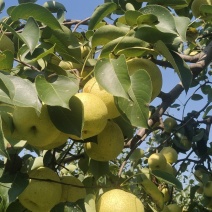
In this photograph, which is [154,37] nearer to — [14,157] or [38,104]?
→ [38,104]

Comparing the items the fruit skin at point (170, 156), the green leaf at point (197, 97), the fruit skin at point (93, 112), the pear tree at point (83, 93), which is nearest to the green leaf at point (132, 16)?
the pear tree at point (83, 93)

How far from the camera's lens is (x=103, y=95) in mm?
1112

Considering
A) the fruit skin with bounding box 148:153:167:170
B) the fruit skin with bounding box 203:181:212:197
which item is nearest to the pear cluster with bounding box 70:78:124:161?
the fruit skin with bounding box 148:153:167:170

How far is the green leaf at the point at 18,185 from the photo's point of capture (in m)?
1.14

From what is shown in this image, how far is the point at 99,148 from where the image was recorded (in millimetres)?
1229

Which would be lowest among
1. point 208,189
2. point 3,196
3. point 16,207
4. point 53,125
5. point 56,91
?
point 208,189

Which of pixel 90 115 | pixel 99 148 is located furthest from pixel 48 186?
pixel 90 115

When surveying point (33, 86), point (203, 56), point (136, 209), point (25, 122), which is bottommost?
point (136, 209)

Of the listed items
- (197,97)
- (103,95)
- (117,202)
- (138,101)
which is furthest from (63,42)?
(197,97)

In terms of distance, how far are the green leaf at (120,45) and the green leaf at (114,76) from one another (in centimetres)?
11

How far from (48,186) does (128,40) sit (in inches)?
17.6

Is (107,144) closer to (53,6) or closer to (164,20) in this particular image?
(164,20)

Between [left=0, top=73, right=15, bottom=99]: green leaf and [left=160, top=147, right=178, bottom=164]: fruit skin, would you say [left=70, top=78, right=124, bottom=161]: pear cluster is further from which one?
[left=160, top=147, right=178, bottom=164]: fruit skin

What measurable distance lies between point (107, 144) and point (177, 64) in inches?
11.1
